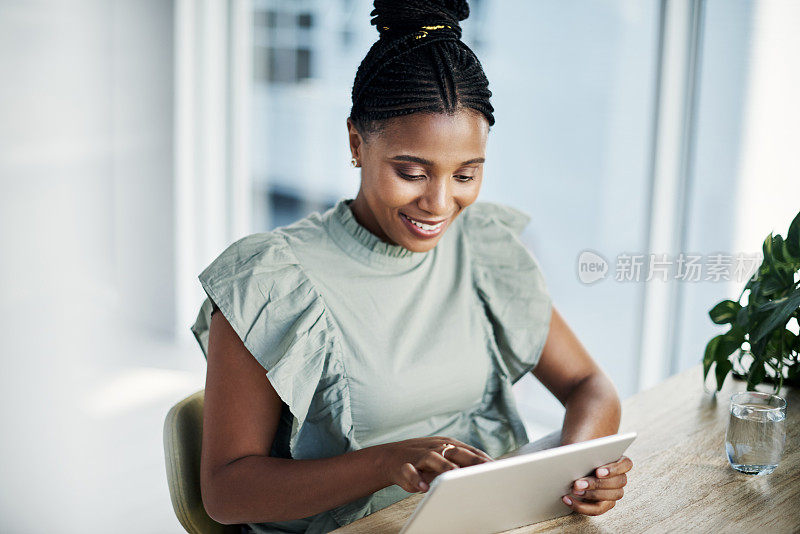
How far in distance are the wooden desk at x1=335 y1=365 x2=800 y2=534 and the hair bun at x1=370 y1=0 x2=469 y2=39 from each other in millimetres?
672

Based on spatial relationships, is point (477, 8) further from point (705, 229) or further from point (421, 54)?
point (421, 54)

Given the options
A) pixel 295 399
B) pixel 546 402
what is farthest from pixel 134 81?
pixel 295 399

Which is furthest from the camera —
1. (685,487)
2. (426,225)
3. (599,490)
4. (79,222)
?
(79,222)

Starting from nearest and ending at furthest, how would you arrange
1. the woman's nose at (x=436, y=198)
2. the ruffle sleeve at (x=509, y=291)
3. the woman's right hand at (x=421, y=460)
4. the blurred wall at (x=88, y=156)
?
1. the woman's right hand at (x=421, y=460)
2. the woman's nose at (x=436, y=198)
3. the ruffle sleeve at (x=509, y=291)
4. the blurred wall at (x=88, y=156)

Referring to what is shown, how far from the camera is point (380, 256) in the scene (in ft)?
4.33

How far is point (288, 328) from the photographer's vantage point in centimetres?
118

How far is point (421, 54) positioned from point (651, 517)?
721 millimetres

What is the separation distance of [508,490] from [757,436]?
0.45 m

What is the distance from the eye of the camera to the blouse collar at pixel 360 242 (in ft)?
4.29

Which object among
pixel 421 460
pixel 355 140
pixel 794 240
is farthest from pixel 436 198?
pixel 794 240

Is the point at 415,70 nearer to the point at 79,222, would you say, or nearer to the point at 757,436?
the point at 757,436

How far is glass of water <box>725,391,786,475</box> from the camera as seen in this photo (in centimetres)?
113

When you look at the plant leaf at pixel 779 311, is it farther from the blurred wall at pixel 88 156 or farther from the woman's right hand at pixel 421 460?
the blurred wall at pixel 88 156

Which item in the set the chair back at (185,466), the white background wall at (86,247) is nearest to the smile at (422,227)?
the chair back at (185,466)
